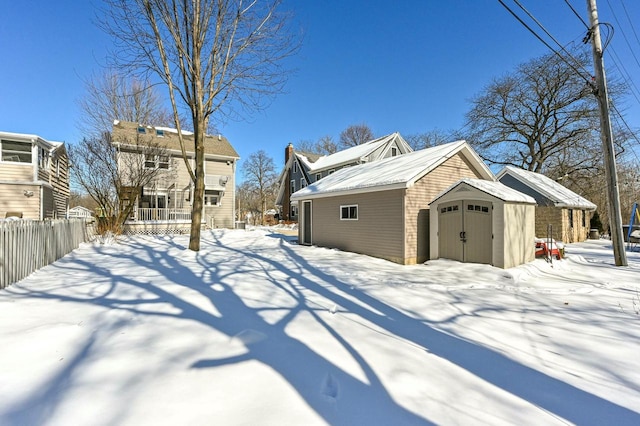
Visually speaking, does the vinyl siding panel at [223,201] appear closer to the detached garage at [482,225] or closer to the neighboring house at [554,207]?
the detached garage at [482,225]

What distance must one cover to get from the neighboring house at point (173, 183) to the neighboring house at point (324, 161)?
6915 millimetres

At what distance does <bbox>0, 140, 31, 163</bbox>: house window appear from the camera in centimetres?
1446

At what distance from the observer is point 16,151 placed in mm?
14602

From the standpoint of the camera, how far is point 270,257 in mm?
9992

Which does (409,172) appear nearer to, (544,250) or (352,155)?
(544,250)

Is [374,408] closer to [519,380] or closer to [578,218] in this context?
[519,380]

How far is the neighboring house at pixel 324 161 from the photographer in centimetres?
2388

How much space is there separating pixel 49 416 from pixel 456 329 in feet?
14.3

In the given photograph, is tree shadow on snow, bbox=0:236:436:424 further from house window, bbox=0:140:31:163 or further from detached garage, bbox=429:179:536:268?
house window, bbox=0:140:31:163

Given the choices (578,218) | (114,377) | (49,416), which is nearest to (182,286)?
(114,377)

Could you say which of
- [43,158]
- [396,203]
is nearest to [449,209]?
[396,203]

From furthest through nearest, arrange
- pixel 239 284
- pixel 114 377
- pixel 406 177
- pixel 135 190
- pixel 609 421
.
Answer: pixel 135 190
pixel 406 177
pixel 239 284
pixel 114 377
pixel 609 421

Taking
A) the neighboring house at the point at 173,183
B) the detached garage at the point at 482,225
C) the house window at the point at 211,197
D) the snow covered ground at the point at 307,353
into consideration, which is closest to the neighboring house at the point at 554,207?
the detached garage at the point at 482,225

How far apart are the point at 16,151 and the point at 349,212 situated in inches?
657
